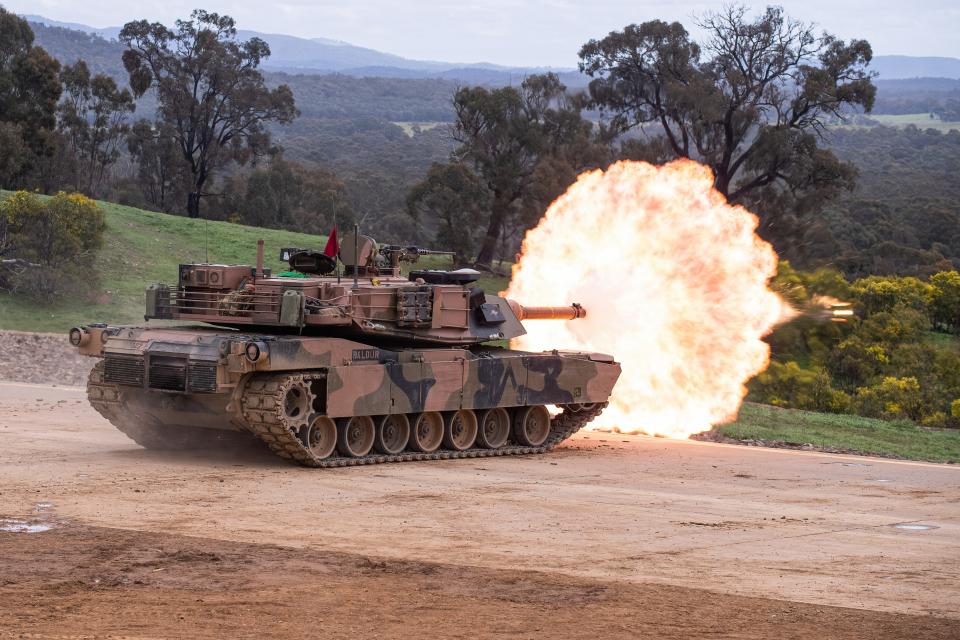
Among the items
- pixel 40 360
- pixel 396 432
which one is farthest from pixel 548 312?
pixel 40 360

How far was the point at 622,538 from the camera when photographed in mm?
14391

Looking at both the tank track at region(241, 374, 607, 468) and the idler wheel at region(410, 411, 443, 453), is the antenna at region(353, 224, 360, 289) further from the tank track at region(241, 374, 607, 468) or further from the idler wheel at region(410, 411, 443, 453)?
the idler wheel at region(410, 411, 443, 453)

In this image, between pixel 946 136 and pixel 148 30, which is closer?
pixel 148 30

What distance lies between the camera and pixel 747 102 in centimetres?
5559

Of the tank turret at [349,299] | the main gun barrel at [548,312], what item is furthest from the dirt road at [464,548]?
the main gun barrel at [548,312]

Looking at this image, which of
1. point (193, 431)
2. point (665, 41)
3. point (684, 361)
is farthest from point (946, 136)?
point (193, 431)

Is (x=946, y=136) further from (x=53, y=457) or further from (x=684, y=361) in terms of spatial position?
(x=53, y=457)

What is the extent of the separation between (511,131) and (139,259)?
18.2 meters

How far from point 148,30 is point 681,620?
202ft

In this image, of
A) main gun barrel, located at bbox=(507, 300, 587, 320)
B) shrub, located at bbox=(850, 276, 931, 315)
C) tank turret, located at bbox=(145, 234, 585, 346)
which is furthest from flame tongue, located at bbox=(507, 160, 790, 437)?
shrub, located at bbox=(850, 276, 931, 315)

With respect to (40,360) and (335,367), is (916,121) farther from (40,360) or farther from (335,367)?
(335,367)

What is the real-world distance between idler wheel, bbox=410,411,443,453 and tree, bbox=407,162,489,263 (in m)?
36.7

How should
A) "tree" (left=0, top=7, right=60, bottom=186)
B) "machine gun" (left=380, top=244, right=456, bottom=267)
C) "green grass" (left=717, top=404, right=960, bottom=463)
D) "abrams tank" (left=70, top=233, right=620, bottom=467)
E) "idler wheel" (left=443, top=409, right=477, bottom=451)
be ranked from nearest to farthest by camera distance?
"abrams tank" (left=70, top=233, right=620, bottom=467)
"idler wheel" (left=443, top=409, right=477, bottom=451)
"machine gun" (left=380, top=244, right=456, bottom=267)
"green grass" (left=717, top=404, right=960, bottom=463)
"tree" (left=0, top=7, right=60, bottom=186)

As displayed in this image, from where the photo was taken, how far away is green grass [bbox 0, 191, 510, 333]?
133ft
